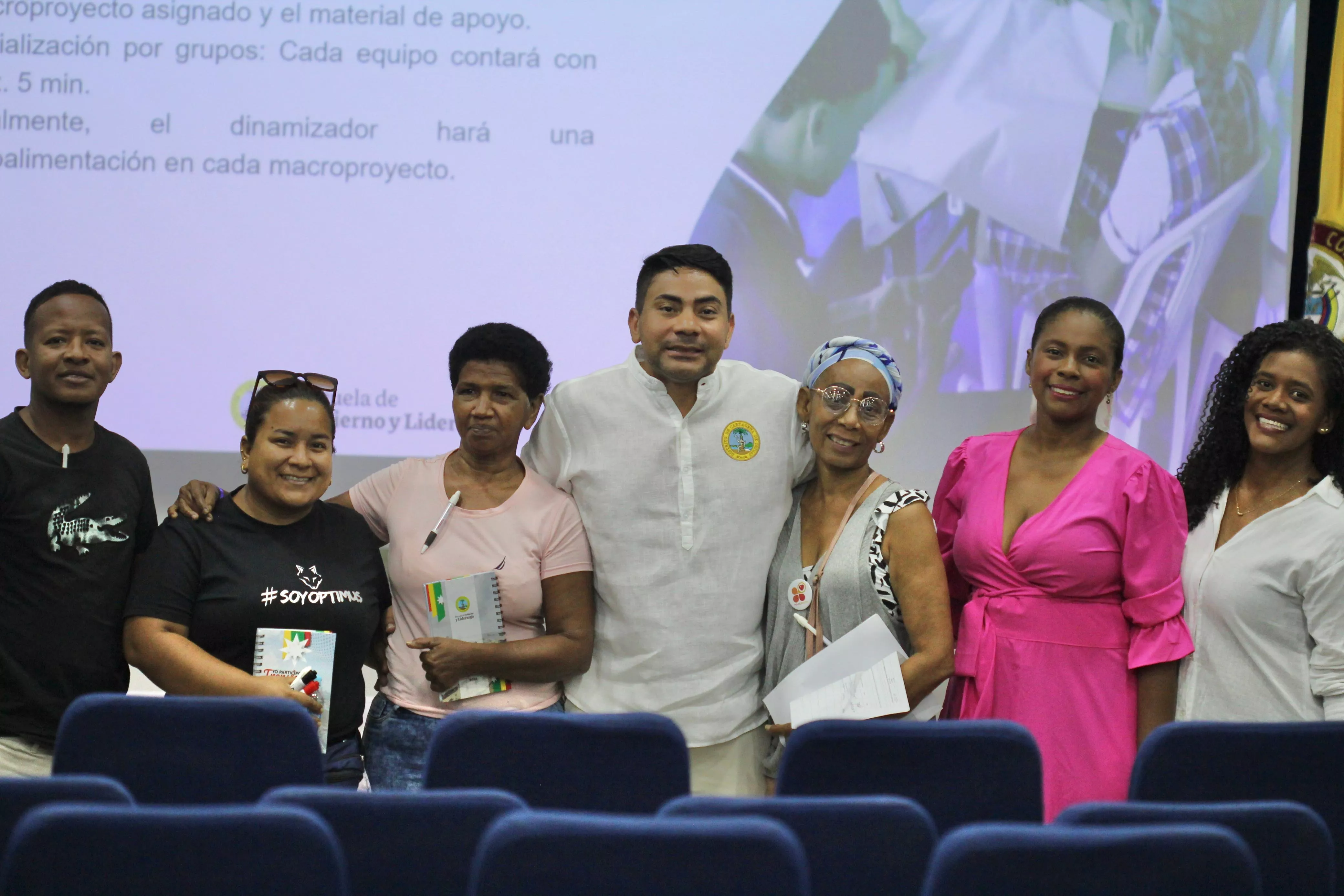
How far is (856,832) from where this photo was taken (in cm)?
167

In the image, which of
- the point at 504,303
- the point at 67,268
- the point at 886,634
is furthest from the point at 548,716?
the point at 67,268

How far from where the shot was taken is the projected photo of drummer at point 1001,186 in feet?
14.3

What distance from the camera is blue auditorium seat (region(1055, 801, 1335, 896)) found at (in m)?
1.64

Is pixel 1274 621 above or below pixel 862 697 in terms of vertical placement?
above

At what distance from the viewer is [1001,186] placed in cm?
440

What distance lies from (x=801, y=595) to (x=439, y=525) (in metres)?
0.84

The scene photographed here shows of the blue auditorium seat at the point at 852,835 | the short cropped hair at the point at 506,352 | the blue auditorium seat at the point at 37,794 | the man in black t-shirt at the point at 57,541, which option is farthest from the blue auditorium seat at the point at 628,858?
the man in black t-shirt at the point at 57,541

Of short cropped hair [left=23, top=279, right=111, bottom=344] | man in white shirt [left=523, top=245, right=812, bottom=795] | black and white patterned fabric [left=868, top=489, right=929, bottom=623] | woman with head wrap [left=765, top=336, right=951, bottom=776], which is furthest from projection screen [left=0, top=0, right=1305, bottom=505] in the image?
black and white patterned fabric [left=868, top=489, right=929, bottom=623]

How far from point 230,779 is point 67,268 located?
2880 mm

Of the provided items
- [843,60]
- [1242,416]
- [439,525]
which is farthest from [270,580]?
[843,60]

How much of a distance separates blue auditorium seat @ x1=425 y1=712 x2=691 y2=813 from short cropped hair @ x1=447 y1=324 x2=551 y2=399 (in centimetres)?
93

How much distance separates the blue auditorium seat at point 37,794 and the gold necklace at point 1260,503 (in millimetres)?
2447

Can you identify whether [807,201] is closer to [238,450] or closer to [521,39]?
[521,39]

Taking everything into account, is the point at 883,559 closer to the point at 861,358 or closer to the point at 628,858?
the point at 861,358
